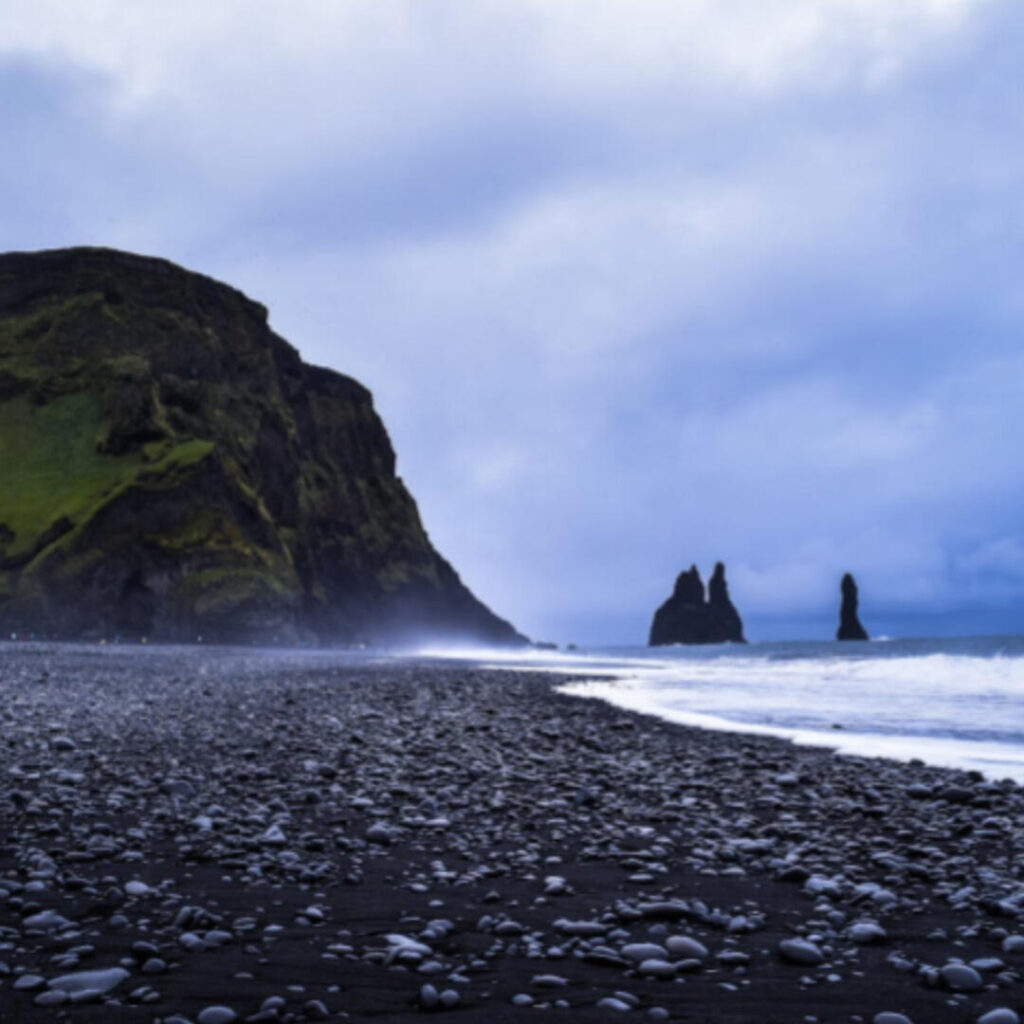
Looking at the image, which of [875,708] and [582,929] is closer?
[582,929]

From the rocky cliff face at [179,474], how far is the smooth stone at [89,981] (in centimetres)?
9510

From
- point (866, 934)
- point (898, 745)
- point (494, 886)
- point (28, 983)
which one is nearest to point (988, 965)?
point (866, 934)

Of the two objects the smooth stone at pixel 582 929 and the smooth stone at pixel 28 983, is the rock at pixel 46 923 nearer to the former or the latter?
the smooth stone at pixel 28 983

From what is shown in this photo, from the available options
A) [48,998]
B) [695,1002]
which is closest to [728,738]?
[695,1002]

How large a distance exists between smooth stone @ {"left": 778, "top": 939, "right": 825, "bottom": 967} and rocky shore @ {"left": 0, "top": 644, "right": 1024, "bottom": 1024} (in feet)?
0.05

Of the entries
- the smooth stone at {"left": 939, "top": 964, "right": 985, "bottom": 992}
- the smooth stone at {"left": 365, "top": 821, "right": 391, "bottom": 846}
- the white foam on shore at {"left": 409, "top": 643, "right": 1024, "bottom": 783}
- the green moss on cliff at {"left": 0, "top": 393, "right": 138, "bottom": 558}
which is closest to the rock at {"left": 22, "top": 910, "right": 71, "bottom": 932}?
the smooth stone at {"left": 365, "top": 821, "right": 391, "bottom": 846}

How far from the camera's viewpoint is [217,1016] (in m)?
4.09

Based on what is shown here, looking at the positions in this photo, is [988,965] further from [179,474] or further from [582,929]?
[179,474]

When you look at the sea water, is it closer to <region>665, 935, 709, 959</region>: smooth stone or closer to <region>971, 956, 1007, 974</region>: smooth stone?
<region>971, 956, 1007, 974</region>: smooth stone

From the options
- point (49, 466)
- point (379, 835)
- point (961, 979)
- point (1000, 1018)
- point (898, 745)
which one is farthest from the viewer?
point (49, 466)

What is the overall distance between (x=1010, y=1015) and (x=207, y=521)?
103 meters

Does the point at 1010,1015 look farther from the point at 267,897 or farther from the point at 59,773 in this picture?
the point at 59,773

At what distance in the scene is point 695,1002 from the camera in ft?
14.7

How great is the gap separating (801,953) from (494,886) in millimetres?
2262
